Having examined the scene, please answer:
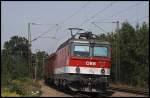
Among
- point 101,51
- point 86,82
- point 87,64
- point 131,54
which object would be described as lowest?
point 86,82

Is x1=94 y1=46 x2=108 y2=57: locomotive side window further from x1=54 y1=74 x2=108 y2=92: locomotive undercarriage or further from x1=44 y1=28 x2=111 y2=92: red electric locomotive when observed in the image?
x1=54 y1=74 x2=108 y2=92: locomotive undercarriage

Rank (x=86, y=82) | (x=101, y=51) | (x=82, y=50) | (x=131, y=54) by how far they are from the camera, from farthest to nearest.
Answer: (x=131, y=54) < (x=101, y=51) < (x=82, y=50) < (x=86, y=82)

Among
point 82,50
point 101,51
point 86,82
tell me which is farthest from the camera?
point 101,51

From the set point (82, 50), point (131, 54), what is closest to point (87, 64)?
point (82, 50)

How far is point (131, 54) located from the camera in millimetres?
52281

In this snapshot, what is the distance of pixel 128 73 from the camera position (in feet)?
172

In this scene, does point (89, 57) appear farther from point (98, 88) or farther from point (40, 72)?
point (40, 72)

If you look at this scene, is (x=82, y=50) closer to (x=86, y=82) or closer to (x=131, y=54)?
(x=86, y=82)

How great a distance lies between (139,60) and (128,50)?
2099mm

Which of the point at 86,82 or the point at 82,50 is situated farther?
the point at 82,50

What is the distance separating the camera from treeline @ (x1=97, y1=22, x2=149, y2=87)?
1937 inches

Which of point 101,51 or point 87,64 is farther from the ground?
point 101,51

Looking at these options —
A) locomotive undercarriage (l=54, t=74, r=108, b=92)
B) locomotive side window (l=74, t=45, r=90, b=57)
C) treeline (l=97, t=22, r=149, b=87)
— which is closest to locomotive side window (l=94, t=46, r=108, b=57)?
locomotive side window (l=74, t=45, r=90, b=57)

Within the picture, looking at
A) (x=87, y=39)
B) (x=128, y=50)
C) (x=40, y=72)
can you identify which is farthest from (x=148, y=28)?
(x=40, y=72)
